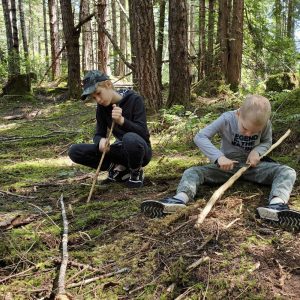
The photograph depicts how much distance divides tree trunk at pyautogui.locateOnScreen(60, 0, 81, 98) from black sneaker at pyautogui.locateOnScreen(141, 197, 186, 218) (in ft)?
33.4

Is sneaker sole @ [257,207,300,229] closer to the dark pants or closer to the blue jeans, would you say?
the blue jeans

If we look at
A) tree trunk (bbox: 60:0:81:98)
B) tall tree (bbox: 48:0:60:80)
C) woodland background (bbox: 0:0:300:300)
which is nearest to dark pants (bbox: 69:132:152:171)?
woodland background (bbox: 0:0:300:300)

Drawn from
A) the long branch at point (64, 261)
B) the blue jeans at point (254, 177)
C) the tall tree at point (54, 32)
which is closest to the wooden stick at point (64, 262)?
the long branch at point (64, 261)

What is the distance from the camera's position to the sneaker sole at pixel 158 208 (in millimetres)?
3109

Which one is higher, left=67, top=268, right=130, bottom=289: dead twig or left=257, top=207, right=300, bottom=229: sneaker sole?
left=257, top=207, right=300, bottom=229: sneaker sole

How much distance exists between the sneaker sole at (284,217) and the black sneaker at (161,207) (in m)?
0.65

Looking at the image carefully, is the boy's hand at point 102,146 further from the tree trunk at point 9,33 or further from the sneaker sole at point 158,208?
the tree trunk at point 9,33

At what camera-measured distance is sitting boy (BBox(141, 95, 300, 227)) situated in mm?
3154

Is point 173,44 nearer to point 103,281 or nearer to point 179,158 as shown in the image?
point 179,158

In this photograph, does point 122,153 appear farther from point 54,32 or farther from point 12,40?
point 54,32

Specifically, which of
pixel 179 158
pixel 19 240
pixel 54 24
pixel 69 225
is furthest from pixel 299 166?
pixel 54 24

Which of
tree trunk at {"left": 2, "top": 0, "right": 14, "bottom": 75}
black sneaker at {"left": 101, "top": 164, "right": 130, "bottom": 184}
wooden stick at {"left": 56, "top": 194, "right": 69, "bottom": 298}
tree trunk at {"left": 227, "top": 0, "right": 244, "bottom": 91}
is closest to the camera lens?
wooden stick at {"left": 56, "top": 194, "right": 69, "bottom": 298}

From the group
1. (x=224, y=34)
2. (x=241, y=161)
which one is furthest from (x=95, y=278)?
(x=224, y=34)

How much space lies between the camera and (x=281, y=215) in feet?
9.25
